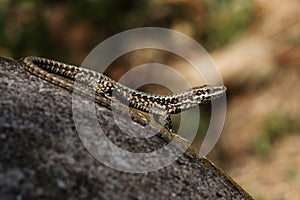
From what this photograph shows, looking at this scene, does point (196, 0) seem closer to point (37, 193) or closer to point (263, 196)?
point (263, 196)

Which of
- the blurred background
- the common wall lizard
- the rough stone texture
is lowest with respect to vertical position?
the rough stone texture

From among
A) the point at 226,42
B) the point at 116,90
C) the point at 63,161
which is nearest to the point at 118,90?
the point at 116,90

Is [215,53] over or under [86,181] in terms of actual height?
over

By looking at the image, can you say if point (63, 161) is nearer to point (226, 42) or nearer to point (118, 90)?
point (118, 90)

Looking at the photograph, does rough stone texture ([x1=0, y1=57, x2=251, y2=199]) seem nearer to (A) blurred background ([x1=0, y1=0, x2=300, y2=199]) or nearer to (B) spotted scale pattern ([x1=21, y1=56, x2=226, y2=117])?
(B) spotted scale pattern ([x1=21, y1=56, x2=226, y2=117])

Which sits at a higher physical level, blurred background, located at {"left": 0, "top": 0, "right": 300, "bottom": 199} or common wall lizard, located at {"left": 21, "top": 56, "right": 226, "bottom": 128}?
blurred background, located at {"left": 0, "top": 0, "right": 300, "bottom": 199}

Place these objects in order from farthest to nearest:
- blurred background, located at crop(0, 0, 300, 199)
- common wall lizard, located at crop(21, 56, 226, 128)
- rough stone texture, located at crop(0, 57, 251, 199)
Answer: blurred background, located at crop(0, 0, 300, 199) < common wall lizard, located at crop(21, 56, 226, 128) < rough stone texture, located at crop(0, 57, 251, 199)

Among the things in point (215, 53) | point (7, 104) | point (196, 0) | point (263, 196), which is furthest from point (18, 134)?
point (196, 0)

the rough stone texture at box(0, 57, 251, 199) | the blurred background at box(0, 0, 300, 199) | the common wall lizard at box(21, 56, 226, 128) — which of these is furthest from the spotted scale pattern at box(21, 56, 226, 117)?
the blurred background at box(0, 0, 300, 199)
